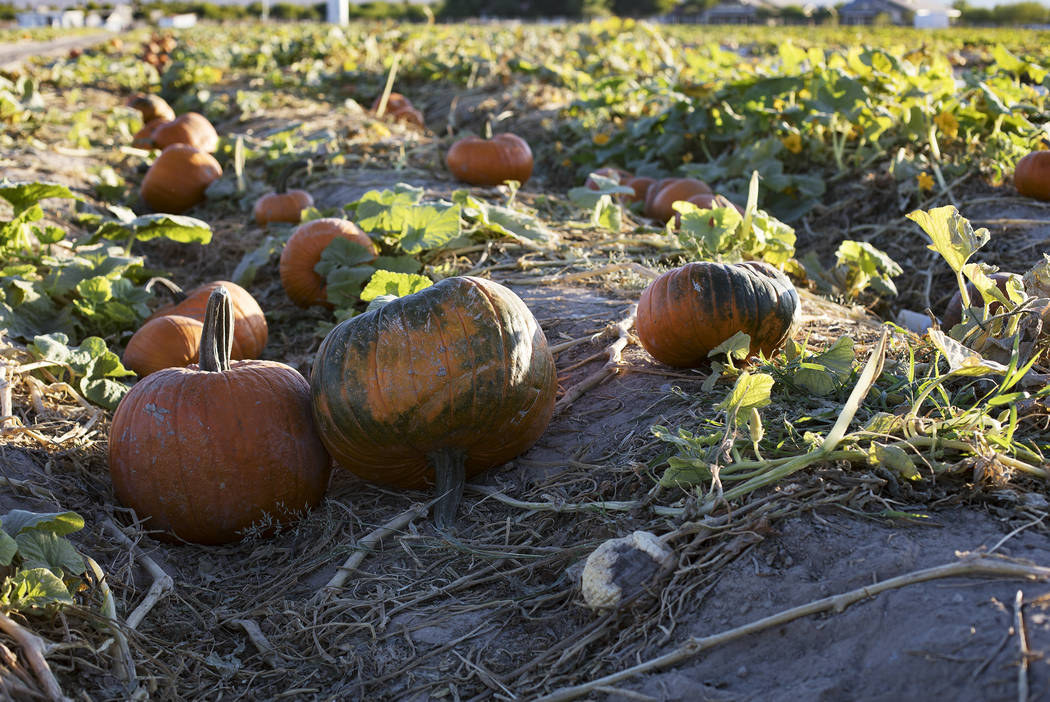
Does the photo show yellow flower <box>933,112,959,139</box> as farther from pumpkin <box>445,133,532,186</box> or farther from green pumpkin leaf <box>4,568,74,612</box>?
green pumpkin leaf <box>4,568,74,612</box>

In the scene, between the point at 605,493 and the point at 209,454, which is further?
the point at 209,454

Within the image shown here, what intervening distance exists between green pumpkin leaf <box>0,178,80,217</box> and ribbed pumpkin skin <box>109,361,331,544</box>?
193 centimetres

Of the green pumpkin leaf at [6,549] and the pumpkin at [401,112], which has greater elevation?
the pumpkin at [401,112]

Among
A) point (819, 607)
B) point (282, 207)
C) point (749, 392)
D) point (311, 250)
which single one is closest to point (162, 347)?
point (311, 250)

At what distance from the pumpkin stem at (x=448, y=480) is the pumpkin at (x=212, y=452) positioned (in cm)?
42

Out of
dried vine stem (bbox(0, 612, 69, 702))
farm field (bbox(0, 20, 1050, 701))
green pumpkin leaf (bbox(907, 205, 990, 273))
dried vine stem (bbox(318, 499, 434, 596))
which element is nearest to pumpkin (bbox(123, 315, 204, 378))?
farm field (bbox(0, 20, 1050, 701))

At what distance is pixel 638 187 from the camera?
6.69 metres

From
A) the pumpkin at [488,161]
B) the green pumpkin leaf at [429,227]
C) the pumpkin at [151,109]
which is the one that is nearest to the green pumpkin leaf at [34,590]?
the green pumpkin leaf at [429,227]

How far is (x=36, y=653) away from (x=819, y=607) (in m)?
1.65

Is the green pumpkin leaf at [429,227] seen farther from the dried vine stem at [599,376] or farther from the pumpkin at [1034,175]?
the pumpkin at [1034,175]

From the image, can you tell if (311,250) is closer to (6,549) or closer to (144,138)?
(6,549)

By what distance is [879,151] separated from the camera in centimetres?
611

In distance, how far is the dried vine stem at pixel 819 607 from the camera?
1.76 meters

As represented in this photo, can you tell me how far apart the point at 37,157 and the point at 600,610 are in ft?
25.3
